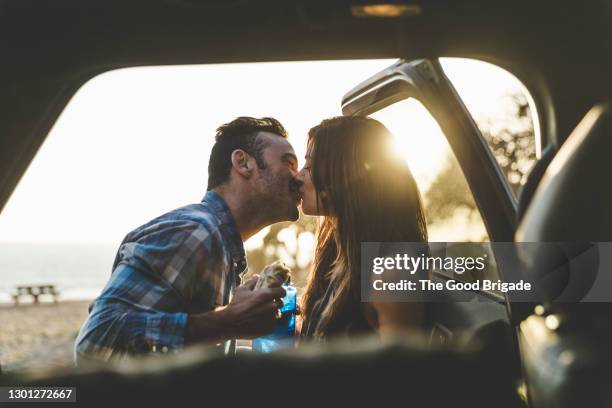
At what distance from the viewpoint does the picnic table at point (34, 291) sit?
95.4 feet

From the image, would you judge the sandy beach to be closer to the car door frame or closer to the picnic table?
the picnic table

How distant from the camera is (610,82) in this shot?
122cm

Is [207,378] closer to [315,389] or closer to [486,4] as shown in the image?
[315,389]

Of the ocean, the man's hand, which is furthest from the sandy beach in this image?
the man's hand

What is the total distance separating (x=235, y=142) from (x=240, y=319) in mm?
1169

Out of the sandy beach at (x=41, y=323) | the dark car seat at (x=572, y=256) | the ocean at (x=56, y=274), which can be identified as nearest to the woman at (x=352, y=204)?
the dark car seat at (x=572, y=256)

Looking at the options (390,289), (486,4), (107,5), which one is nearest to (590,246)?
(486,4)

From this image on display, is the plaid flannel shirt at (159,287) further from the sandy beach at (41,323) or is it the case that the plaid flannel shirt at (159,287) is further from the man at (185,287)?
the sandy beach at (41,323)

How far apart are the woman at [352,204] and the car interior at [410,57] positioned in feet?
1.97

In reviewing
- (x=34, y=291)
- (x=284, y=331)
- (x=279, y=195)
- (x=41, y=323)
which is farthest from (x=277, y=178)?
(x=34, y=291)

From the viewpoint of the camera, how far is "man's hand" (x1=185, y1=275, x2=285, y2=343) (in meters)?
1.77

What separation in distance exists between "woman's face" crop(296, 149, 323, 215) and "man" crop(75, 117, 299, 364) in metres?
0.21

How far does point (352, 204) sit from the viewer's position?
218cm

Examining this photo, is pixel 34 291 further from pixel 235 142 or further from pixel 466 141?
pixel 466 141
